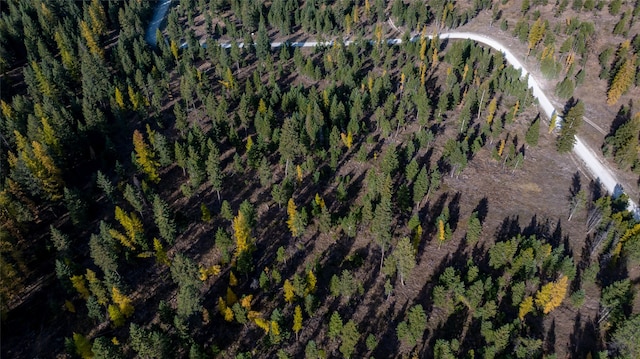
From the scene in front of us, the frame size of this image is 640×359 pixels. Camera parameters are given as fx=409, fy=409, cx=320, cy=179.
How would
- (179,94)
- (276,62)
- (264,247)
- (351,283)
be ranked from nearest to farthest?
(351,283)
(264,247)
(179,94)
(276,62)

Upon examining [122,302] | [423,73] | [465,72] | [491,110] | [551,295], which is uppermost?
[465,72]

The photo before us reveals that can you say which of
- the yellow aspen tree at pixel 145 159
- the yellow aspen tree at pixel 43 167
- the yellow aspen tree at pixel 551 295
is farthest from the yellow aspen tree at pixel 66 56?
the yellow aspen tree at pixel 551 295

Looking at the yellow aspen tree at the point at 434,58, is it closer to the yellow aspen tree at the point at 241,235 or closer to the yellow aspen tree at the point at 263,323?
the yellow aspen tree at the point at 241,235

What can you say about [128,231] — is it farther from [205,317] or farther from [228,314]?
[228,314]

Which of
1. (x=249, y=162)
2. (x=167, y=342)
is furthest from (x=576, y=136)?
(x=167, y=342)

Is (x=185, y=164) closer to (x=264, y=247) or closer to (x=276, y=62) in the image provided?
(x=264, y=247)

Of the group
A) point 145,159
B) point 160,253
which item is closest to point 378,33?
point 145,159

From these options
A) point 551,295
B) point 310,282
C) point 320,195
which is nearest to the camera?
point 551,295
